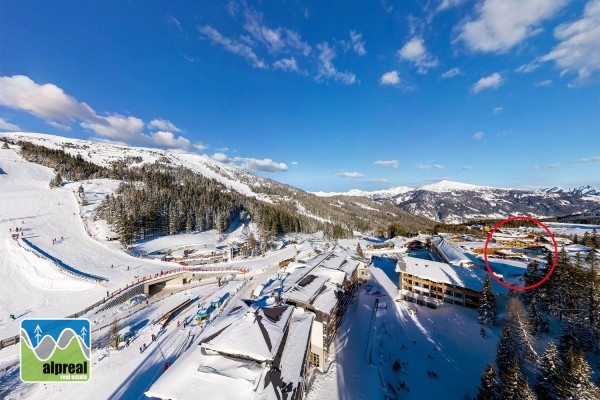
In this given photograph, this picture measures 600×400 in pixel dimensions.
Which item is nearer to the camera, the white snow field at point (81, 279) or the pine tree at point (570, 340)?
the pine tree at point (570, 340)

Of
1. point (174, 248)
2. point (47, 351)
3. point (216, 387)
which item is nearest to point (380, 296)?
point (216, 387)

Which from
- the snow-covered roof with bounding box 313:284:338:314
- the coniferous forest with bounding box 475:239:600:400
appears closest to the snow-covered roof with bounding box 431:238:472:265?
the coniferous forest with bounding box 475:239:600:400

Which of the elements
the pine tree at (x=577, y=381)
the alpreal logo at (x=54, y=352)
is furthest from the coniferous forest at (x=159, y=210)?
the pine tree at (x=577, y=381)

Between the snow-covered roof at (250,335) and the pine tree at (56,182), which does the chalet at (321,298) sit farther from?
the pine tree at (56,182)

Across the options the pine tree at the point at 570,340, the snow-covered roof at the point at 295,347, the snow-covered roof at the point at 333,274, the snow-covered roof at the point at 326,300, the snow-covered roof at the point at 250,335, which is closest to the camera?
the snow-covered roof at the point at 295,347

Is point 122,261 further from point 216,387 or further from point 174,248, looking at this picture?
point 216,387

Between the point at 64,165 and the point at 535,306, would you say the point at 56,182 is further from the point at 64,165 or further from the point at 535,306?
the point at 535,306
